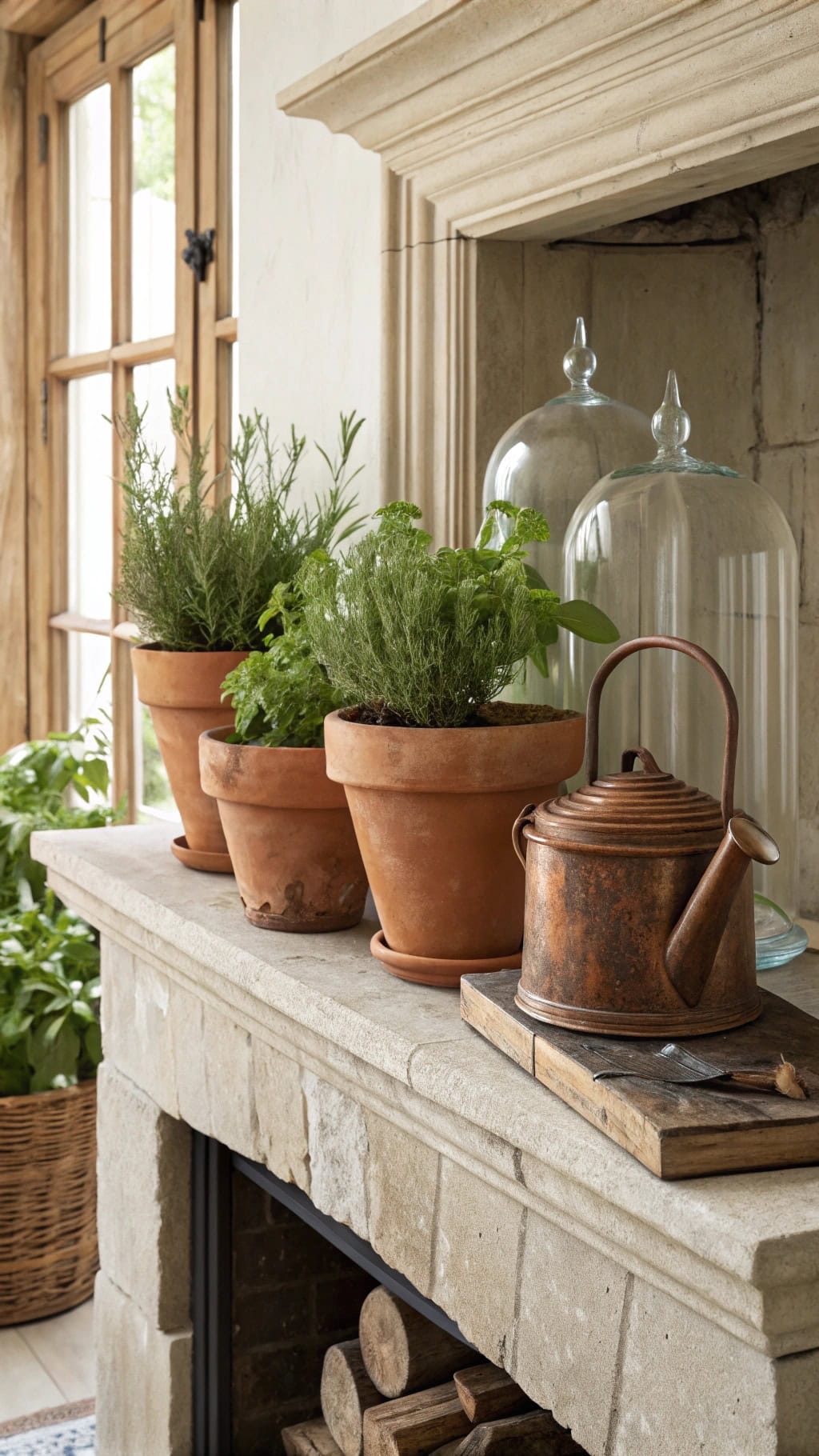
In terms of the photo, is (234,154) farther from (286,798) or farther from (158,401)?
(286,798)

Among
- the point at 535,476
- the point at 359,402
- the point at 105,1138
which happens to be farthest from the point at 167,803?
the point at 535,476

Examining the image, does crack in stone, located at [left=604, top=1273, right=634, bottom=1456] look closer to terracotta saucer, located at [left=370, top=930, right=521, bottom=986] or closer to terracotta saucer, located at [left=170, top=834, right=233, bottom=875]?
terracotta saucer, located at [left=370, top=930, right=521, bottom=986]

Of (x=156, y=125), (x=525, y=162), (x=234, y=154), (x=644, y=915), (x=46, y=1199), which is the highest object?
(x=156, y=125)

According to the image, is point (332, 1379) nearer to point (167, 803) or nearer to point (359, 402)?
point (359, 402)

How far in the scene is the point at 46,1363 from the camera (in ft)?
7.92

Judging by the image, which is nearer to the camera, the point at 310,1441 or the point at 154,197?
the point at 310,1441

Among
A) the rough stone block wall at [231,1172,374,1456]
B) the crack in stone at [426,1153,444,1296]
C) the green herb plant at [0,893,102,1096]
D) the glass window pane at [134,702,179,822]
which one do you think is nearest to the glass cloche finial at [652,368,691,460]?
the crack in stone at [426,1153,444,1296]

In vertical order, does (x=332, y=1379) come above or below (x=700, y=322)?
below

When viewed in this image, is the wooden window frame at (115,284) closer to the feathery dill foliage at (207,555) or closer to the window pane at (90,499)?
the window pane at (90,499)

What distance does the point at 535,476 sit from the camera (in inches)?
57.5

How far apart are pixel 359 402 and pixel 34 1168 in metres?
1.55

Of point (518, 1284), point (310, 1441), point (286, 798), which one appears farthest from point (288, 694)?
point (310, 1441)

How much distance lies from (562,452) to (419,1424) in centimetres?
102

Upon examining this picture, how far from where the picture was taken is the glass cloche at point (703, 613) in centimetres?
130
